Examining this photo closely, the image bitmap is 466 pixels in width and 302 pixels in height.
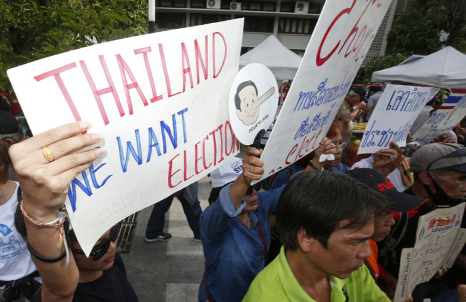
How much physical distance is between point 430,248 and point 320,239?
0.93 m

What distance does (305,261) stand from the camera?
1213 millimetres

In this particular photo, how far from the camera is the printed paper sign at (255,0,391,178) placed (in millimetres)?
1271

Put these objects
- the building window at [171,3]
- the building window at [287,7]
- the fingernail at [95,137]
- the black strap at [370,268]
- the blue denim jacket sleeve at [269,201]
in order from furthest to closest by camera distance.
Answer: the building window at [287,7]
the building window at [171,3]
the blue denim jacket sleeve at [269,201]
the black strap at [370,268]
the fingernail at [95,137]

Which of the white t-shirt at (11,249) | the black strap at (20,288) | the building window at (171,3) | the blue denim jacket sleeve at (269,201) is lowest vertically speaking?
the black strap at (20,288)

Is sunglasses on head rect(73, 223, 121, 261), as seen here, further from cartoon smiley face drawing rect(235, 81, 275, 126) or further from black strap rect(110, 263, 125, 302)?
cartoon smiley face drawing rect(235, 81, 275, 126)

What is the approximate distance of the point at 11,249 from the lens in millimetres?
1598

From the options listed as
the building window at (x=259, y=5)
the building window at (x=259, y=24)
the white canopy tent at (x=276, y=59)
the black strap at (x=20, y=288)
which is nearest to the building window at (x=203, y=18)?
the building window at (x=259, y=5)

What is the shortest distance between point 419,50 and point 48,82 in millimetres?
20747

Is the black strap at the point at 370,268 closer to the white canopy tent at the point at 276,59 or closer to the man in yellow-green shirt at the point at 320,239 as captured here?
the man in yellow-green shirt at the point at 320,239

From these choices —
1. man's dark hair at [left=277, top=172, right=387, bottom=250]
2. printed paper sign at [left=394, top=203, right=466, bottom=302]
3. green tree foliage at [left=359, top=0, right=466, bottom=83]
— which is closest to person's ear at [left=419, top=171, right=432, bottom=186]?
printed paper sign at [left=394, top=203, right=466, bottom=302]

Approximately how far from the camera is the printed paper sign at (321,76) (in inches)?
50.0

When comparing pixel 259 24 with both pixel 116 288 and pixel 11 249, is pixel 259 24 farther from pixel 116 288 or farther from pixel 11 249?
pixel 116 288

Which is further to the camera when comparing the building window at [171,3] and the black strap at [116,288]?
the building window at [171,3]

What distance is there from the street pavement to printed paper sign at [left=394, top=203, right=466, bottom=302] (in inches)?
77.6
